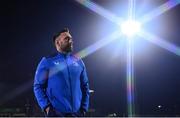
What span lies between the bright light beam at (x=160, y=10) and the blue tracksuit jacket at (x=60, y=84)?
1350cm

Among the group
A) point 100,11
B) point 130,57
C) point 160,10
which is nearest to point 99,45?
point 130,57

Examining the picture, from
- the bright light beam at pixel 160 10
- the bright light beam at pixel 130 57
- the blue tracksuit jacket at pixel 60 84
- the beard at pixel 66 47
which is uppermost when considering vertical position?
the bright light beam at pixel 160 10

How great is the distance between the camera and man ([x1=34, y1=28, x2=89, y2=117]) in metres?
3.68

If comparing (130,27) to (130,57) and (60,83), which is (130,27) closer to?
(130,57)

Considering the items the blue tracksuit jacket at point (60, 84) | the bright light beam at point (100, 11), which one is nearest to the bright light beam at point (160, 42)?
the bright light beam at point (100, 11)

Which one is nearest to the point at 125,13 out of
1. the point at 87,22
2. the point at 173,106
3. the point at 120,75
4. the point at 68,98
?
the point at 87,22

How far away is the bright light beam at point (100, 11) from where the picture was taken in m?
16.7

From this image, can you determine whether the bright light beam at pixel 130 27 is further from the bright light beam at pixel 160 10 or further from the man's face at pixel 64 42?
the man's face at pixel 64 42

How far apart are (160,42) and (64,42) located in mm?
17254

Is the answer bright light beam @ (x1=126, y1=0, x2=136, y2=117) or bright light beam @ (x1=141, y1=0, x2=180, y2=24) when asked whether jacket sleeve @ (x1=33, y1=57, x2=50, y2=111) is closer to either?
bright light beam @ (x1=126, y1=0, x2=136, y2=117)

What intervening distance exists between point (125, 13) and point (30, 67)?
317 inches

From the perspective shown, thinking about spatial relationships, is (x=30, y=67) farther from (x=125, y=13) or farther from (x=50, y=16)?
(x=125, y=13)

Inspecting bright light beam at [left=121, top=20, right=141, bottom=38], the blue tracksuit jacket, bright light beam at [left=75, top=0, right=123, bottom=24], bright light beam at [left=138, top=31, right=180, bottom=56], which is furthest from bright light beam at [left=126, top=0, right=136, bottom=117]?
the blue tracksuit jacket

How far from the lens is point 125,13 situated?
58.2ft
